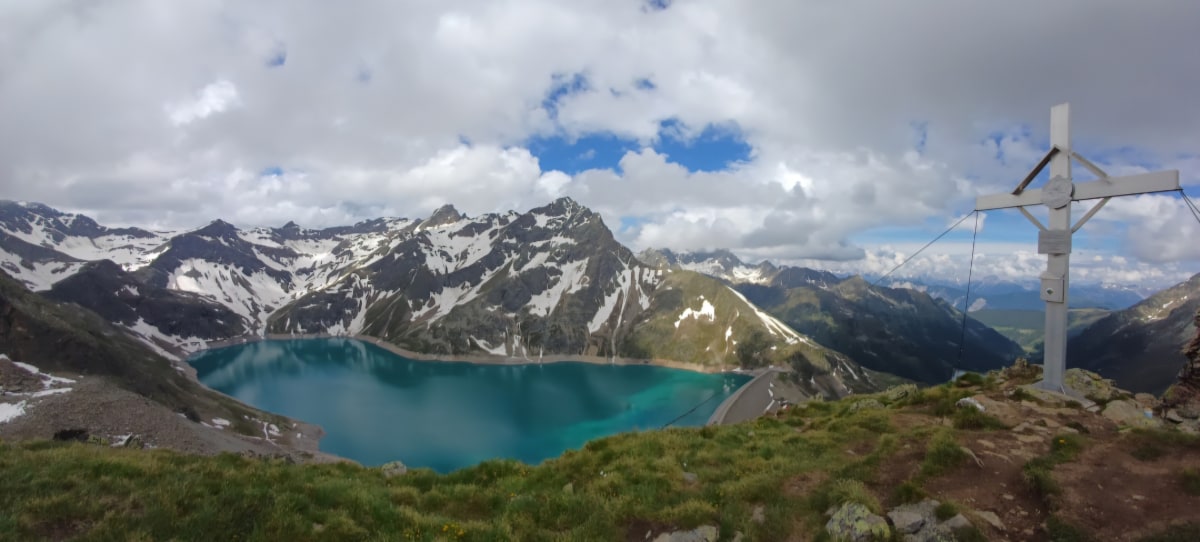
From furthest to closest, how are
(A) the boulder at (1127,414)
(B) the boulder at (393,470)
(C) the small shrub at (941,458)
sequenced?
1. (B) the boulder at (393,470)
2. (A) the boulder at (1127,414)
3. (C) the small shrub at (941,458)

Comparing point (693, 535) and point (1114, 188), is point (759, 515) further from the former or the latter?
point (1114, 188)

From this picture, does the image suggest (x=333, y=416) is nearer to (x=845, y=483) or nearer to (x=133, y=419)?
(x=133, y=419)

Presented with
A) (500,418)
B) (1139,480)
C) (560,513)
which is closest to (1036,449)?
(1139,480)

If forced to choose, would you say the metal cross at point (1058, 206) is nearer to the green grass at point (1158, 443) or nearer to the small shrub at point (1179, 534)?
the green grass at point (1158, 443)

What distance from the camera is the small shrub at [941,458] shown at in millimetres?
11070

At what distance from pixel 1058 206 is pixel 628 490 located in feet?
61.8

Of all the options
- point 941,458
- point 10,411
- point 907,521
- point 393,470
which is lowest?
point 10,411

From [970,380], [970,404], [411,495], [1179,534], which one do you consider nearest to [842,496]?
[1179,534]

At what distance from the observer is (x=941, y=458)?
11.4 meters

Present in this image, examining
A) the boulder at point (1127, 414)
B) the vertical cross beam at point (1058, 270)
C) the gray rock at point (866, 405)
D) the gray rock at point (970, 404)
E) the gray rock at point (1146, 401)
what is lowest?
the gray rock at point (866, 405)

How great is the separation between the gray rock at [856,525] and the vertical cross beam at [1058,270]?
14.7 meters

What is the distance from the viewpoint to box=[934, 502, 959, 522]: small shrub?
28.6ft

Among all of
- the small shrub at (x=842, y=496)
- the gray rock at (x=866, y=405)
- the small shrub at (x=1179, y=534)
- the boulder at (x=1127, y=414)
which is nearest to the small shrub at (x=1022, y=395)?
the boulder at (x=1127, y=414)

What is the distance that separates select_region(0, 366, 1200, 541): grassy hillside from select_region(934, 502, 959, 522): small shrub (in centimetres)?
4
